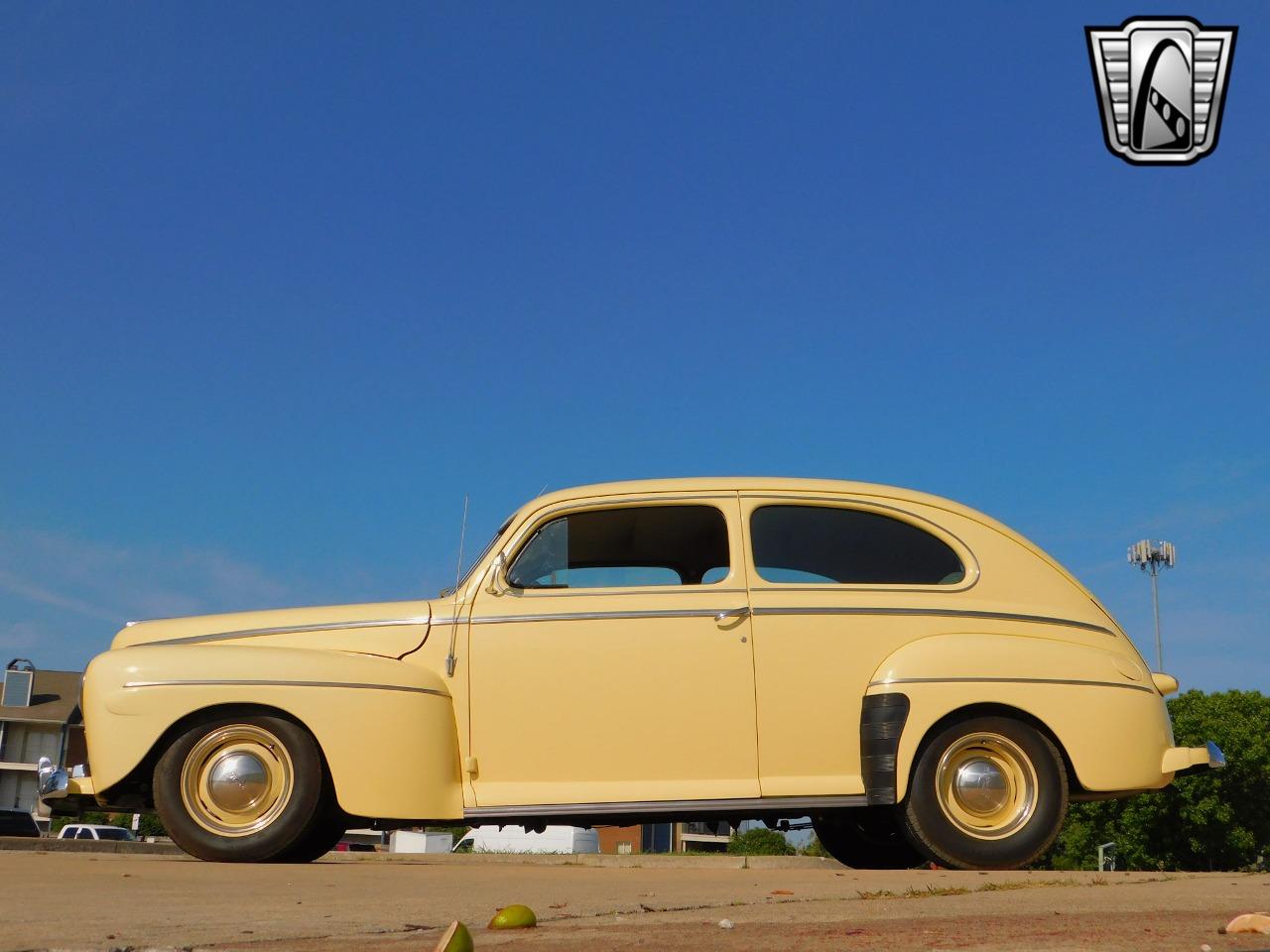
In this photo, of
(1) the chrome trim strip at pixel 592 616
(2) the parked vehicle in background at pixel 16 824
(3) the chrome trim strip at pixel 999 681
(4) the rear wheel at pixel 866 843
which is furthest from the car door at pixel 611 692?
(2) the parked vehicle in background at pixel 16 824

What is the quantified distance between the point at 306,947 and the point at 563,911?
96cm

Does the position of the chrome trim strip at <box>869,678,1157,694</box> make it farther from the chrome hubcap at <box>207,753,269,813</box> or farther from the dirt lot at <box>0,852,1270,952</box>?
the chrome hubcap at <box>207,753,269,813</box>

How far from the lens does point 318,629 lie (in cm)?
607

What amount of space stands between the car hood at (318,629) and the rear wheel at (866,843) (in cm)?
271

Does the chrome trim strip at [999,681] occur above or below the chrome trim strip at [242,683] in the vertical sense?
below

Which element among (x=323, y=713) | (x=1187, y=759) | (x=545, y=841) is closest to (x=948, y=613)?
(x=1187, y=759)

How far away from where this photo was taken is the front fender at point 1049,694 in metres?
5.89

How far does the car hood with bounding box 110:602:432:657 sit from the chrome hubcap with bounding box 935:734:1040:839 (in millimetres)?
2644

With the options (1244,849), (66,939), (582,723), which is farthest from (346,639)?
(1244,849)

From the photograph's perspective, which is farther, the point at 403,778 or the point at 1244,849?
the point at 1244,849

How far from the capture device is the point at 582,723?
580 cm

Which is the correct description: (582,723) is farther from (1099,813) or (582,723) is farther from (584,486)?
(1099,813)

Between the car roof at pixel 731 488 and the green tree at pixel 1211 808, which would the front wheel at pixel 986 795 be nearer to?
the car roof at pixel 731 488

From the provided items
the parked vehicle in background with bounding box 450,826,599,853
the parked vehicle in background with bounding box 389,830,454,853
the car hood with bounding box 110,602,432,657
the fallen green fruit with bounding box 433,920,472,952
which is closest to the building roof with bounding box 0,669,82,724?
the parked vehicle in background with bounding box 389,830,454,853
